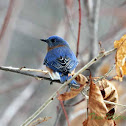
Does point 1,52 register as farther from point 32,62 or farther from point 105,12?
point 32,62

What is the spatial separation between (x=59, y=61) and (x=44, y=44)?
4430 mm

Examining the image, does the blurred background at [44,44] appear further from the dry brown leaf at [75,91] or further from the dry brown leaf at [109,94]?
the dry brown leaf at [109,94]

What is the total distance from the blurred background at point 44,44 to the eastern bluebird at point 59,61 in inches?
10.4

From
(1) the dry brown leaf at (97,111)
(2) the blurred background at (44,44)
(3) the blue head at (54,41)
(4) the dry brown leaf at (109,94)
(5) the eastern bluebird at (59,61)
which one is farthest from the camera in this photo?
(3) the blue head at (54,41)

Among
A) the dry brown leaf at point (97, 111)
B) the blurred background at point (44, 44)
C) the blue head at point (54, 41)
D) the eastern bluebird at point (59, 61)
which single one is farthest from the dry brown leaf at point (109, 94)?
the blue head at point (54, 41)

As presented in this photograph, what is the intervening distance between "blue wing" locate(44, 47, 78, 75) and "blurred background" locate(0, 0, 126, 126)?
241 mm

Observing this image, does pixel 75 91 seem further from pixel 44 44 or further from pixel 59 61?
pixel 44 44

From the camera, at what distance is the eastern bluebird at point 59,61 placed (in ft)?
10.2

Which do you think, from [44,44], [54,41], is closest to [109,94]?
[54,41]

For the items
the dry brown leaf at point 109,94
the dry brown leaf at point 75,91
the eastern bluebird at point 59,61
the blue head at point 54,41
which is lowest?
the dry brown leaf at point 109,94

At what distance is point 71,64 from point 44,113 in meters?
3.19

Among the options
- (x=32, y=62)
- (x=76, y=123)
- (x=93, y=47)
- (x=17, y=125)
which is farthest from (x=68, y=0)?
(x=32, y=62)

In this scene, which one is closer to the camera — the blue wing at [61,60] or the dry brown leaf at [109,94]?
the dry brown leaf at [109,94]

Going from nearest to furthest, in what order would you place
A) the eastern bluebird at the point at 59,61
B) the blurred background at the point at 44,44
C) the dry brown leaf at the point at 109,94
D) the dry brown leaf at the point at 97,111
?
the dry brown leaf at the point at 97,111 < the dry brown leaf at the point at 109,94 < the eastern bluebird at the point at 59,61 < the blurred background at the point at 44,44
